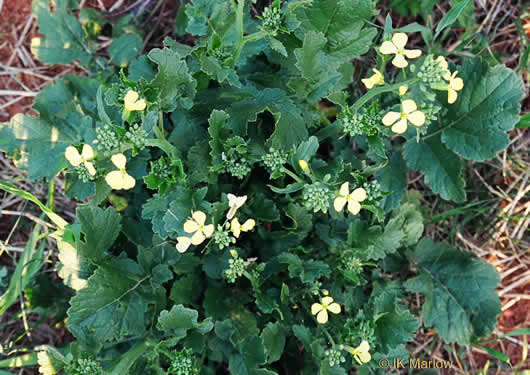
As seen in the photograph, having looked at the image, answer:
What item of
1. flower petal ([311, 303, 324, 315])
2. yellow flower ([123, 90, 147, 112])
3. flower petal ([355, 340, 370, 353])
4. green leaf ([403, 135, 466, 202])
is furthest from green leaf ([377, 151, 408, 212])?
yellow flower ([123, 90, 147, 112])

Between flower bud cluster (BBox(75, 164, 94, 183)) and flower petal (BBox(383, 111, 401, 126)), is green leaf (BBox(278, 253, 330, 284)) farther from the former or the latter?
flower bud cluster (BBox(75, 164, 94, 183))

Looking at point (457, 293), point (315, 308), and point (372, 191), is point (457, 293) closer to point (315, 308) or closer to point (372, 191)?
point (315, 308)

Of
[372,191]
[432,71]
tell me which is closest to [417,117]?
[432,71]

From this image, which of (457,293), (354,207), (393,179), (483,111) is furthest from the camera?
(457,293)

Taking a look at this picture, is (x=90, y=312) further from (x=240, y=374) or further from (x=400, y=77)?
(x=400, y=77)

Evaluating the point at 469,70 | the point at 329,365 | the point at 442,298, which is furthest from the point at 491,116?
the point at 329,365

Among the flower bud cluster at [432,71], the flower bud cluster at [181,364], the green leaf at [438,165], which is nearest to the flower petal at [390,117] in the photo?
the flower bud cluster at [432,71]

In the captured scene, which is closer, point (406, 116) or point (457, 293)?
point (406, 116)
